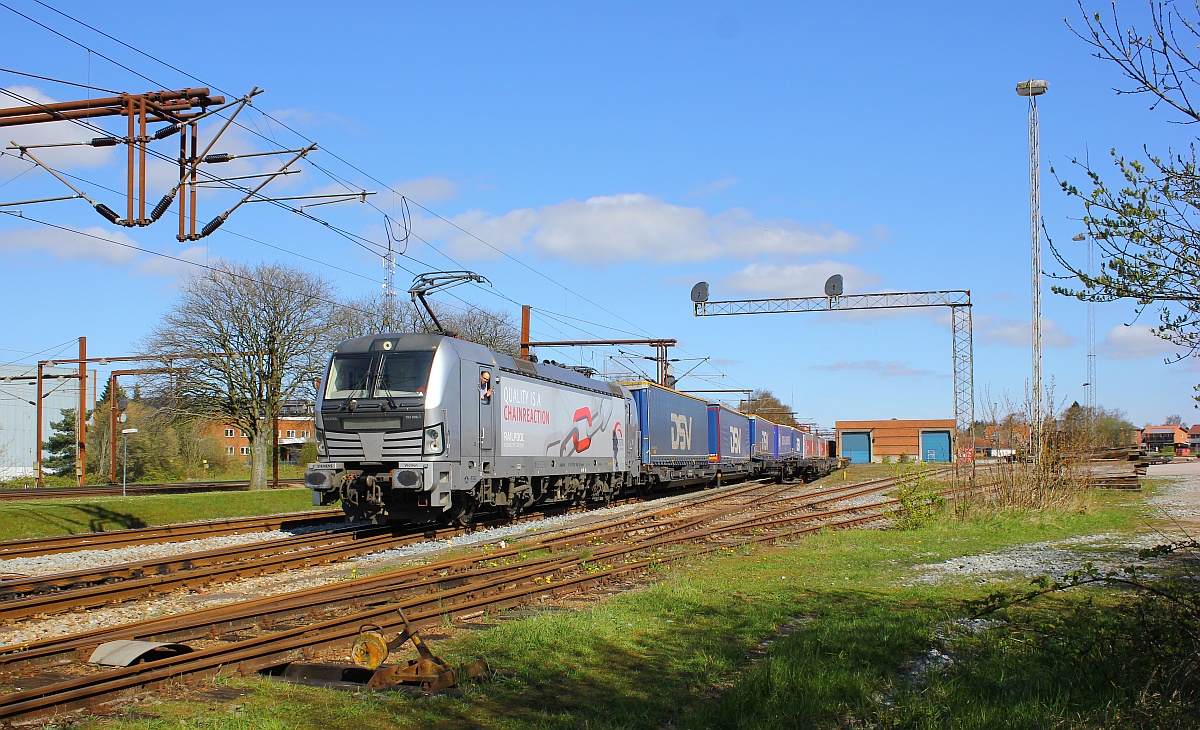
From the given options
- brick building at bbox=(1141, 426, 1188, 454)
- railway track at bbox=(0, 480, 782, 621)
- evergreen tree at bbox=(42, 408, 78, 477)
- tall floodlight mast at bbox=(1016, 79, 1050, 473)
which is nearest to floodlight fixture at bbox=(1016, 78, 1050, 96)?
tall floodlight mast at bbox=(1016, 79, 1050, 473)

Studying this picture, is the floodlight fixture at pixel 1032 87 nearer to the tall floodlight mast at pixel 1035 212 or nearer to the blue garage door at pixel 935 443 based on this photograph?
the tall floodlight mast at pixel 1035 212

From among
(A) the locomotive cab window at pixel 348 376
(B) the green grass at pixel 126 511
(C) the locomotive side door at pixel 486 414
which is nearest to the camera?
(A) the locomotive cab window at pixel 348 376

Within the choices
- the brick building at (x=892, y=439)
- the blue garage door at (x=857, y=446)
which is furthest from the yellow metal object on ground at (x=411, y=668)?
the blue garage door at (x=857, y=446)

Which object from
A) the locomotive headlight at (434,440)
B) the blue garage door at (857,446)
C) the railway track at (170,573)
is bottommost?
the blue garage door at (857,446)

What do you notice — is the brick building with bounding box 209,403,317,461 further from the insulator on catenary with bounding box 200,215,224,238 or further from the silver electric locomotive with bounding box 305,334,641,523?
the insulator on catenary with bounding box 200,215,224,238

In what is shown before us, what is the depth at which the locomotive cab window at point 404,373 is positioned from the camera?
16.3 m

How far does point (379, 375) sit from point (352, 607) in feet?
24.5

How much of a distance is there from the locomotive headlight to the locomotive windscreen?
0.69 meters

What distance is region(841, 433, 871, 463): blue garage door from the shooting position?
88387 millimetres

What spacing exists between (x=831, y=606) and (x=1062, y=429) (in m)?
12.5

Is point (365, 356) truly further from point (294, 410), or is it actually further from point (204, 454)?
point (204, 454)

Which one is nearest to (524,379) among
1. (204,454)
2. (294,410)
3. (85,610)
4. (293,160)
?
(293,160)

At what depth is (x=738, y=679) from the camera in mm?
6777

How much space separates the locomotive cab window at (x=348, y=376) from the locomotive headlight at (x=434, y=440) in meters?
1.52
